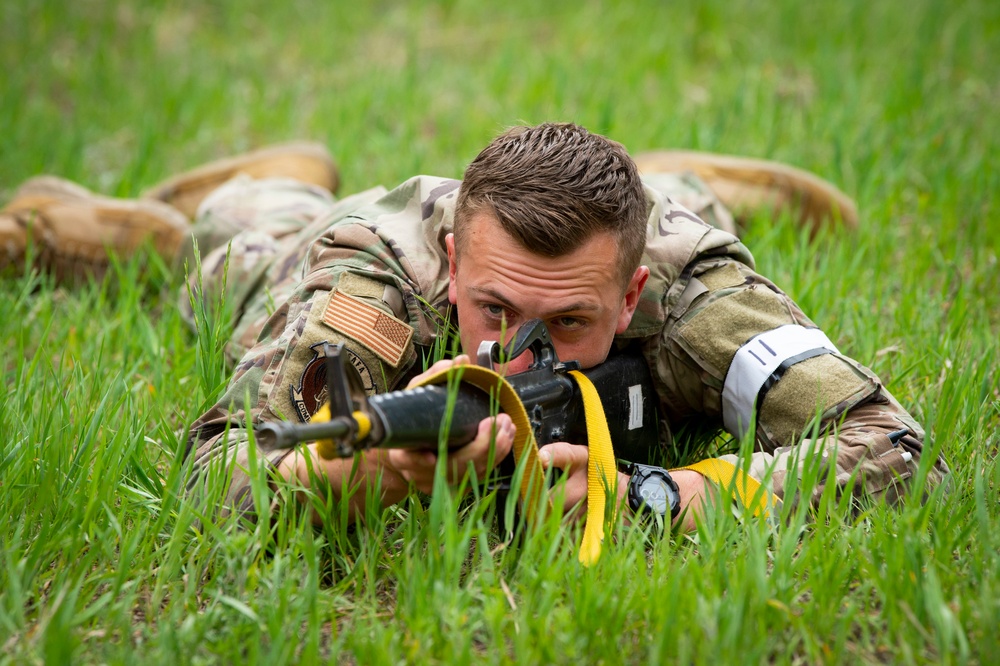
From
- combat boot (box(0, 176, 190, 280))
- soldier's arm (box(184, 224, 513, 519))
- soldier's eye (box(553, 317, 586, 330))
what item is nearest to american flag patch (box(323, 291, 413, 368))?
soldier's arm (box(184, 224, 513, 519))

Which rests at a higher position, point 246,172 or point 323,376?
point 323,376

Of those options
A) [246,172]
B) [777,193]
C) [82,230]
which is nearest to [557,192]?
[777,193]

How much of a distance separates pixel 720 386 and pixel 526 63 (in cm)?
463

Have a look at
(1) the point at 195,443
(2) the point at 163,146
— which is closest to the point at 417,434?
(1) the point at 195,443

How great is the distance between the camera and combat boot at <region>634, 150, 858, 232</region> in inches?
179

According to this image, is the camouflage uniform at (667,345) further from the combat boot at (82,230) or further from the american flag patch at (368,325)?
the combat boot at (82,230)

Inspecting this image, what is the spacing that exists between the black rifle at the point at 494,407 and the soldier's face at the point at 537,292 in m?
0.08

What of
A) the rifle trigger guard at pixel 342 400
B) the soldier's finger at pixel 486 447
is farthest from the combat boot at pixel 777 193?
the rifle trigger guard at pixel 342 400

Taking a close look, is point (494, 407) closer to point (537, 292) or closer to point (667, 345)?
point (537, 292)

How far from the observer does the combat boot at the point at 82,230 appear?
14.1ft

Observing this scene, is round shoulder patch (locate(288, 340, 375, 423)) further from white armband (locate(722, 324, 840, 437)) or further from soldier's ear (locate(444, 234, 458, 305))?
white armband (locate(722, 324, 840, 437))

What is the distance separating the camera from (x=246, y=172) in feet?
16.5

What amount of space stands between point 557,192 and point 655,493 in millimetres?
820

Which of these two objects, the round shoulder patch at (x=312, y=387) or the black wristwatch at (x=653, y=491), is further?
the round shoulder patch at (x=312, y=387)
